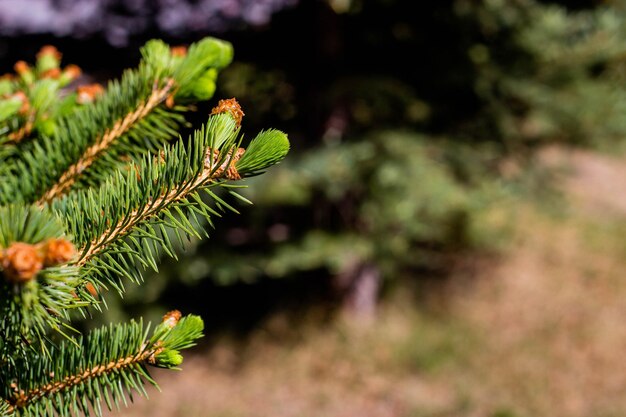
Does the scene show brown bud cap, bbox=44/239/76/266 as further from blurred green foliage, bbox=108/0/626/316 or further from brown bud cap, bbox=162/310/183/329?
blurred green foliage, bbox=108/0/626/316

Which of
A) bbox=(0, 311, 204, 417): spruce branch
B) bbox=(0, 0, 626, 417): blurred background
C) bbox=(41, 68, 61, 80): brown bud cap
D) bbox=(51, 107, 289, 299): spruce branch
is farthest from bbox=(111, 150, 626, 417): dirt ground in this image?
bbox=(51, 107, 289, 299): spruce branch

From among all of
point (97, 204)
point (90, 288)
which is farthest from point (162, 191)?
point (90, 288)

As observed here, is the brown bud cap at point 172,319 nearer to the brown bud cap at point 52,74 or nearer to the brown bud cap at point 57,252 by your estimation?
the brown bud cap at point 57,252

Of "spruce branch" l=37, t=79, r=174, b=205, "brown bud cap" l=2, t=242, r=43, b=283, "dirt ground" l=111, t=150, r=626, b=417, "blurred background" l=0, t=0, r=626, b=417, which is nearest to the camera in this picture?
"brown bud cap" l=2, t=242, r=43, b=283

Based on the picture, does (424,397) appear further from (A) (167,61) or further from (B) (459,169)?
(A) (167,61)

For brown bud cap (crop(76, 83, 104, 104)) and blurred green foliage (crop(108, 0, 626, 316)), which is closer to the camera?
brown bud cap (crop(76, 83, 104, 104))

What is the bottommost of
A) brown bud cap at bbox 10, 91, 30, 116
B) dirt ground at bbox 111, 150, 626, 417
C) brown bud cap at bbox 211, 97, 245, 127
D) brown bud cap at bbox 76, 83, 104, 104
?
brown bud cap at bbox 211, 97, 245, 127

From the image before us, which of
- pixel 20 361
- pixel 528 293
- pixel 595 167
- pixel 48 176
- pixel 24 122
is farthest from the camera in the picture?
pixel 595 167

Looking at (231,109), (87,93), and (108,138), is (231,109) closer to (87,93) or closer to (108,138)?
(108,138)

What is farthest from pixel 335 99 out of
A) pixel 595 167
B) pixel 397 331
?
pixel 595 167
